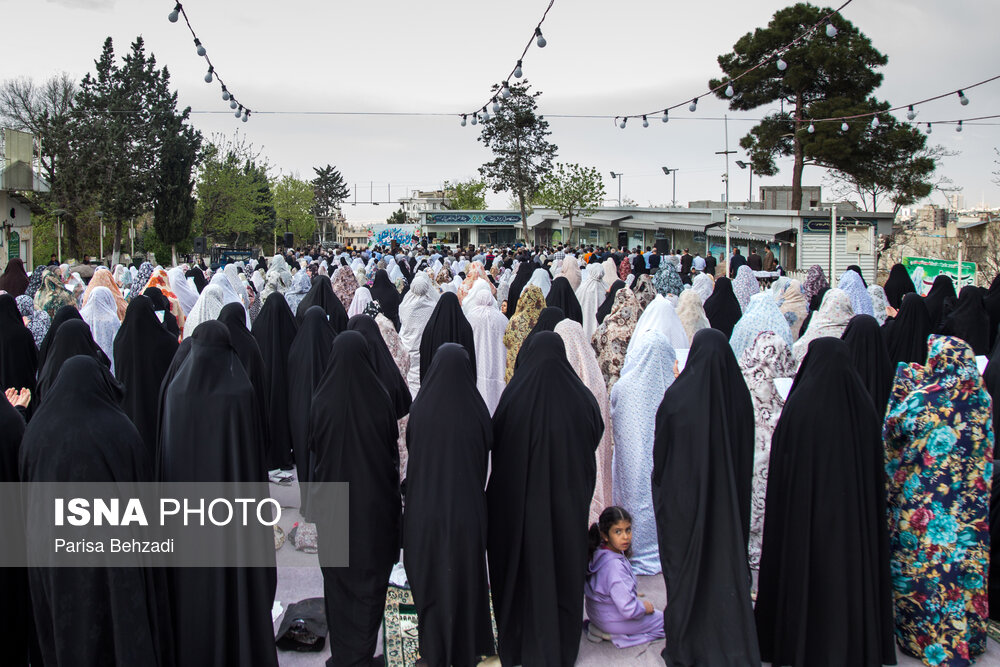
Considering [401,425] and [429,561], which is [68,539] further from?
[401,425]

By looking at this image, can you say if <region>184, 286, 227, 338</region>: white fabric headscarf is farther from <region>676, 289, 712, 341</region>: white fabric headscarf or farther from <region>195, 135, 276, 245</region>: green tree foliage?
<region>195, 135, 276, 245</region>: green tree foliage

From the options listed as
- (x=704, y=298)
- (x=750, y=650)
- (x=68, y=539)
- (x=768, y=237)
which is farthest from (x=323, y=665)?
(x=768, y=237)

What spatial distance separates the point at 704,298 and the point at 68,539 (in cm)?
Result: 803

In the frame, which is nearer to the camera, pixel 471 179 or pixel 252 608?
pixel 252 608

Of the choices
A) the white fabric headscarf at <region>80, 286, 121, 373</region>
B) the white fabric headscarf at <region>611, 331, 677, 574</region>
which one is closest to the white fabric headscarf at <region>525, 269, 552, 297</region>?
the white fabric headscarf at <region>80, 286, 121, 373</region>

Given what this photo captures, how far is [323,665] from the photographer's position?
11.8 ft

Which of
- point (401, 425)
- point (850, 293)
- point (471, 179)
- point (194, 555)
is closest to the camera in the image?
point (194, 555)

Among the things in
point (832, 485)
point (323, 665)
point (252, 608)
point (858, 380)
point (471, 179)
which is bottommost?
point (323, 665)

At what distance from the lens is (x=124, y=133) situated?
1131 inches

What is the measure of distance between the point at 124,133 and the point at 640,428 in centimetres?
2926

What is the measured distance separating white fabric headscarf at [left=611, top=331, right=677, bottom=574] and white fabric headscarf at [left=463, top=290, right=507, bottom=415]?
218 cm

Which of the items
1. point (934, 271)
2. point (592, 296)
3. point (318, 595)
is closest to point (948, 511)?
point (318, 595)

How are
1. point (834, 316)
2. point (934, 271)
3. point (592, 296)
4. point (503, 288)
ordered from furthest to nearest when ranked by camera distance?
point (503, 288) → point (934, 271) → point (592, 296) → point (834, 316)

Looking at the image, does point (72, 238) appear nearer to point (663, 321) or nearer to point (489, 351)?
point (489, 351)
